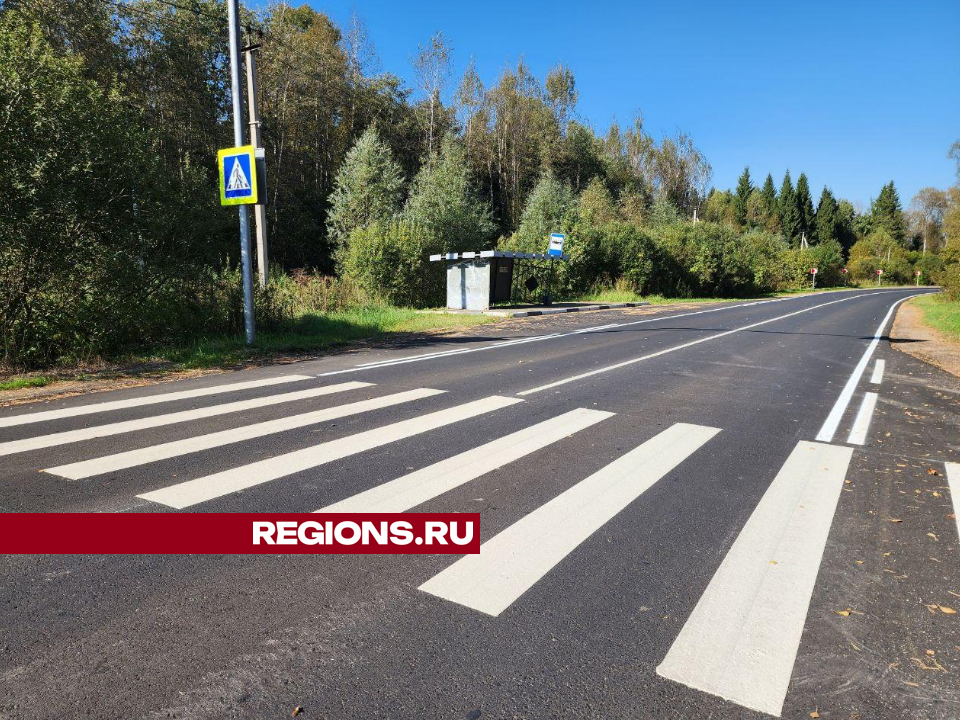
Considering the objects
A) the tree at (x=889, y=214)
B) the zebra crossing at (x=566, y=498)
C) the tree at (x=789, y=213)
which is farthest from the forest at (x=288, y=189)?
the tree at (x=889, y=214)

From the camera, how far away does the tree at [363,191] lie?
33.9 meters

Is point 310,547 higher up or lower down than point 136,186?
lower down

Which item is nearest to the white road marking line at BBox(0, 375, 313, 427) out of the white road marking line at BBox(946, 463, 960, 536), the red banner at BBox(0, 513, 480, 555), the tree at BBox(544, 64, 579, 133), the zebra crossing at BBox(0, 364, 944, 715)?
the zebra crossing at BBox(0, 364, 944, 715)

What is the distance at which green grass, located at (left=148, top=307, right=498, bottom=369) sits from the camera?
9.83 metres

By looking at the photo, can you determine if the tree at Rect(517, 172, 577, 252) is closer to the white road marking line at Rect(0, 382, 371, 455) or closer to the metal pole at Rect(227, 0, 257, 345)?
the metal pole at Rect(227, 0, 257, 345)

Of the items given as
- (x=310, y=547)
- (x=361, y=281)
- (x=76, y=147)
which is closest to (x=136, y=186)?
(x=76, y=147)

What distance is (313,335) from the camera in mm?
13188

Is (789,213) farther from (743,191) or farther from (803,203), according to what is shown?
(743,191)

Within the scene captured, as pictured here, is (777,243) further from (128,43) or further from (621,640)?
(621,640)

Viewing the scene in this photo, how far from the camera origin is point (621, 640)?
98.2 inches

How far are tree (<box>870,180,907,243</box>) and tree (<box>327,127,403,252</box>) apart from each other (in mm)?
103641

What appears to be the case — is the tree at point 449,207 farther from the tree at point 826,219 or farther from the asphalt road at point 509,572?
the tree at point 826,219

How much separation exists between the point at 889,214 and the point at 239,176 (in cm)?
12827

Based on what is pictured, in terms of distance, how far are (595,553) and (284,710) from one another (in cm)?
180
